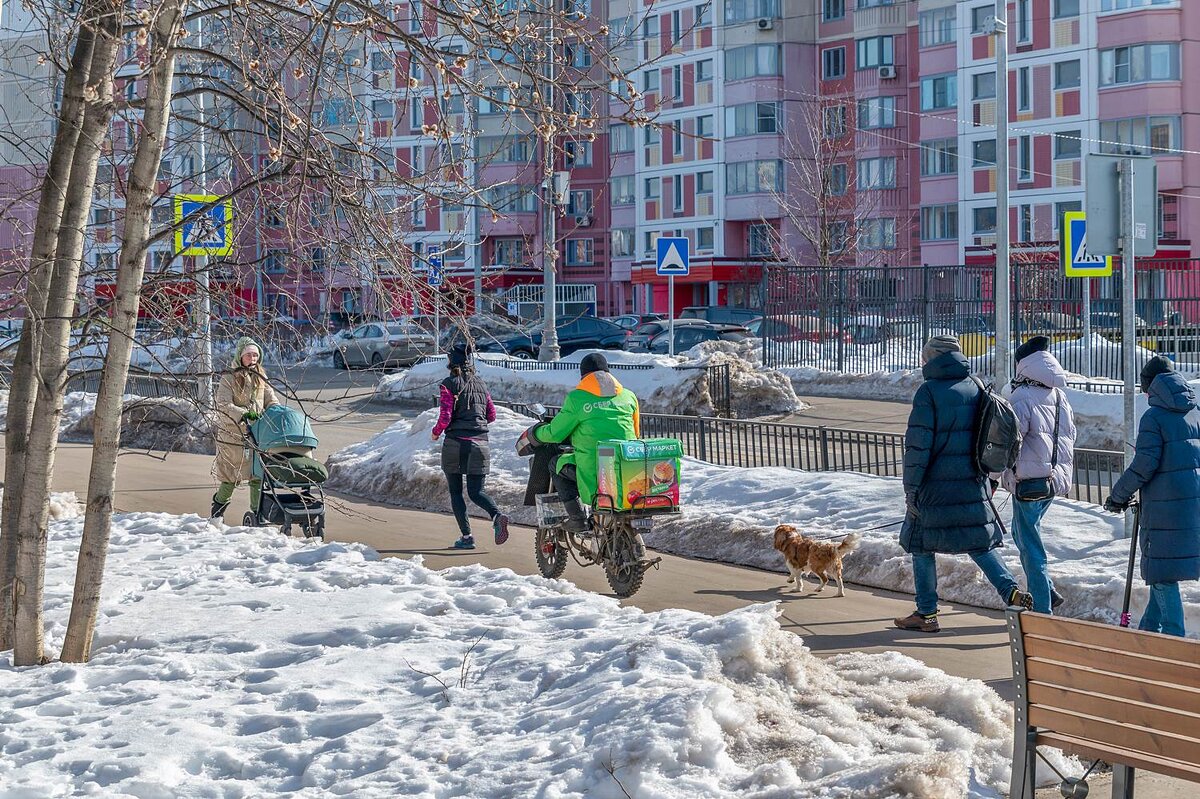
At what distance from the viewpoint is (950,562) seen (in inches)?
422

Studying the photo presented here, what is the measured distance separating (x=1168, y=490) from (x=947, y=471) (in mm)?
1231

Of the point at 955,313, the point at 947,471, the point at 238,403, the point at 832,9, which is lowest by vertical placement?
the point at 947,471

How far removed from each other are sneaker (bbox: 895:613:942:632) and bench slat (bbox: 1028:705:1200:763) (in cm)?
391

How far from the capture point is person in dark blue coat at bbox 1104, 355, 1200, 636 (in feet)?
27.2

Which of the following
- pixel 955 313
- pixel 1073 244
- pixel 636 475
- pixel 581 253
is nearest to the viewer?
pixel 636 475

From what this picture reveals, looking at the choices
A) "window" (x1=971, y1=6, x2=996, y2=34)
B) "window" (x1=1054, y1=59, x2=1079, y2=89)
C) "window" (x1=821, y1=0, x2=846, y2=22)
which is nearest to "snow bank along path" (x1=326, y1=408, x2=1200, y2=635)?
"window" (x1=1054, y1=59, x2=1079, y2=89)

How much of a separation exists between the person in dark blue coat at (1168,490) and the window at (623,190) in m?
63.7

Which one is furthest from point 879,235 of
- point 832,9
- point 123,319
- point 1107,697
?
point 1107,697

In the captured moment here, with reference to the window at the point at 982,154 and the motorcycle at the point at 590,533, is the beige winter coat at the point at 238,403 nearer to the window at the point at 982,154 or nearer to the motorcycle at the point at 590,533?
the motorcycle at the point at 590,533

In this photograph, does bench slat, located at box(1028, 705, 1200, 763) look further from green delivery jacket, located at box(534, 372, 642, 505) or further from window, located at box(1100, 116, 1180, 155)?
window, located at box(1100, 116, 1180, 155)

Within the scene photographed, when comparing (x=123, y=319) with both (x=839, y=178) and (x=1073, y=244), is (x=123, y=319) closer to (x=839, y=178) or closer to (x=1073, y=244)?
(x=1073, y=244)

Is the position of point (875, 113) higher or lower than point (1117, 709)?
higher

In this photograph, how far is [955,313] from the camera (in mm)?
29984

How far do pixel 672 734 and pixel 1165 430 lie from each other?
403 centimetres
